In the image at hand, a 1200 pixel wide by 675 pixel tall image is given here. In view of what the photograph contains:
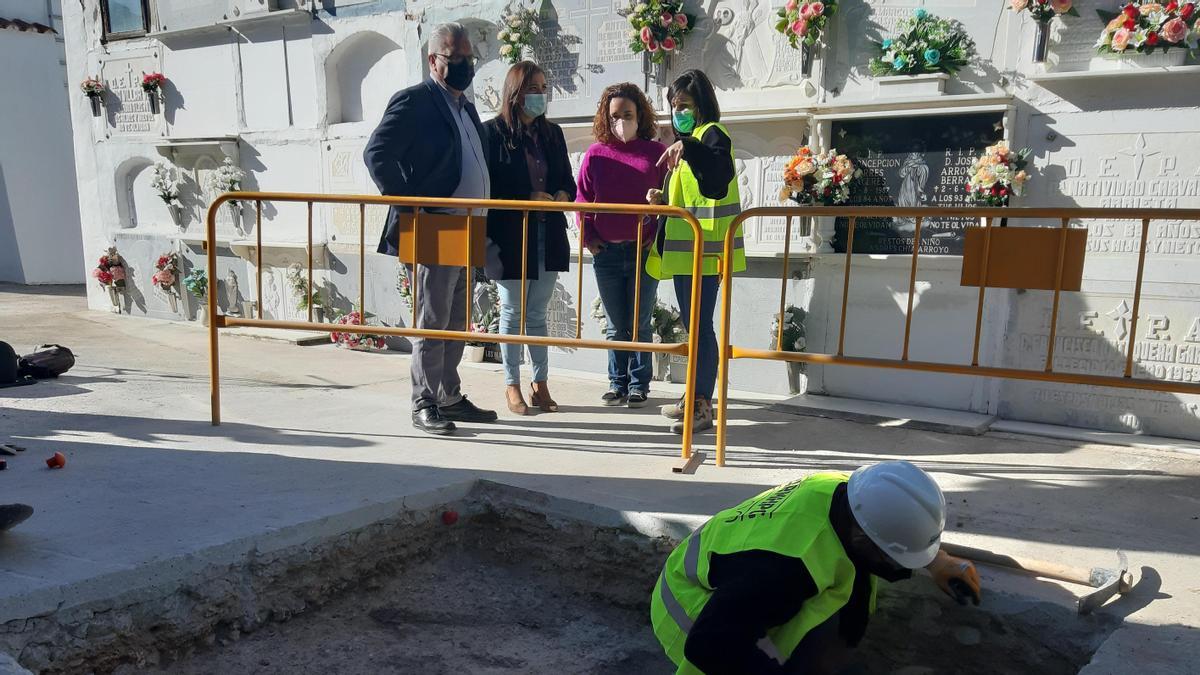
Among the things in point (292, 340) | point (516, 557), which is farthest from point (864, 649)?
point (292, 340)

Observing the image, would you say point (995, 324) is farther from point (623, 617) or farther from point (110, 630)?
point (110, 630)

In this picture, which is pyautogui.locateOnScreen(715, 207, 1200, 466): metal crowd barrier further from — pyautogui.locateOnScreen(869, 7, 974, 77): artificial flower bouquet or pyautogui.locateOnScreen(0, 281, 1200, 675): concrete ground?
pyautogui.locateOnScreen(869, 7, 974, 77): artificial flower bouquet

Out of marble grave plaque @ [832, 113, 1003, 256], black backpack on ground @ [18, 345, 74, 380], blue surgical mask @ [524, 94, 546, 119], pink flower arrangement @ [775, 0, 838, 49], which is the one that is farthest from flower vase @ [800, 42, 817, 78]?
black backpack on ground @ [18, 345, 74, 380]

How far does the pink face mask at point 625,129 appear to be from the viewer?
196 inches

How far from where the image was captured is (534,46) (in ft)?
22.5

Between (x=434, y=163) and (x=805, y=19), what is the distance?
2523mm

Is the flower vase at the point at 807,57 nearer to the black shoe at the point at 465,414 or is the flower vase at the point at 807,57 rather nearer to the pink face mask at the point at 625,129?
the pink face mask at the point at 625,129

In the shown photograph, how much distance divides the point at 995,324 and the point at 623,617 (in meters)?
3.18

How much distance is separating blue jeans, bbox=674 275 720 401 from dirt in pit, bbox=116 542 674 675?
1.50 m

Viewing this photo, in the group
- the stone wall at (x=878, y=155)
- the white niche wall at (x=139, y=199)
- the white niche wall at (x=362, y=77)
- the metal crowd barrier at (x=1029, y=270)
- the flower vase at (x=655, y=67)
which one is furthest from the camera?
the white niche wall at (x=139, y=199)

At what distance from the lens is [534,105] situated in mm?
4828

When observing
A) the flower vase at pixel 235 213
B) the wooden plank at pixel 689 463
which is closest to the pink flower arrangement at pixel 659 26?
the wooden plank at pixel 689 463

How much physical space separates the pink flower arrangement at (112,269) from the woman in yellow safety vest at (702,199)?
8029 millimetres

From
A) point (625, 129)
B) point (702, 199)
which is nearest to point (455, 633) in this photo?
point (702, 199)
